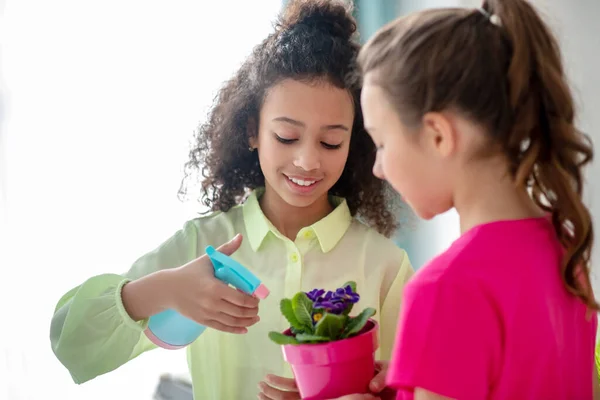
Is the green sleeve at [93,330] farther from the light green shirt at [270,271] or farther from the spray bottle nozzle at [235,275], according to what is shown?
the spray bottle nozzle at [235,275]

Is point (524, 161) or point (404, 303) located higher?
point (524, 161)

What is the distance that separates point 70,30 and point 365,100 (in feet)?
3.72

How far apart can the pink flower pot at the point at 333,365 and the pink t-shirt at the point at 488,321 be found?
0.13 m

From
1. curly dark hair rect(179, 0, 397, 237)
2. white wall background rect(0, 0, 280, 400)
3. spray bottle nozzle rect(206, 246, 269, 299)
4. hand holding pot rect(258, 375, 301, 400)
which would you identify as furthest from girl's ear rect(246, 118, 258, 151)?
hand holding pot rect(258, 375, 301, 400)

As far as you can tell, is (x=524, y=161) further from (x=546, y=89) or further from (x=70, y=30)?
(x=70, y=30)

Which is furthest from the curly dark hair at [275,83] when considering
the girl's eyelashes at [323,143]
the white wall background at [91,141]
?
the white wall background at [91,141]

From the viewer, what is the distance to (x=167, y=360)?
2.06 m

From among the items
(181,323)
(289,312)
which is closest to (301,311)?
(289,312)

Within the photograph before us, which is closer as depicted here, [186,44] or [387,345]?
[387,345]

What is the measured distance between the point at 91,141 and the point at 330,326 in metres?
1.09

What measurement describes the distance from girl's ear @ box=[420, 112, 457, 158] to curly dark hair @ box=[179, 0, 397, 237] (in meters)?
0.53

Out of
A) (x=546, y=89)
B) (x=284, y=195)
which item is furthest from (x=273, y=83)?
(x=546, y=89)

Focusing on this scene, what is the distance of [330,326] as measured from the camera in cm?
98

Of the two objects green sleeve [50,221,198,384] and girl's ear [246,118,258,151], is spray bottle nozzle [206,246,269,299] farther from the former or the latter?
girl's ear [246,118,258,151]
